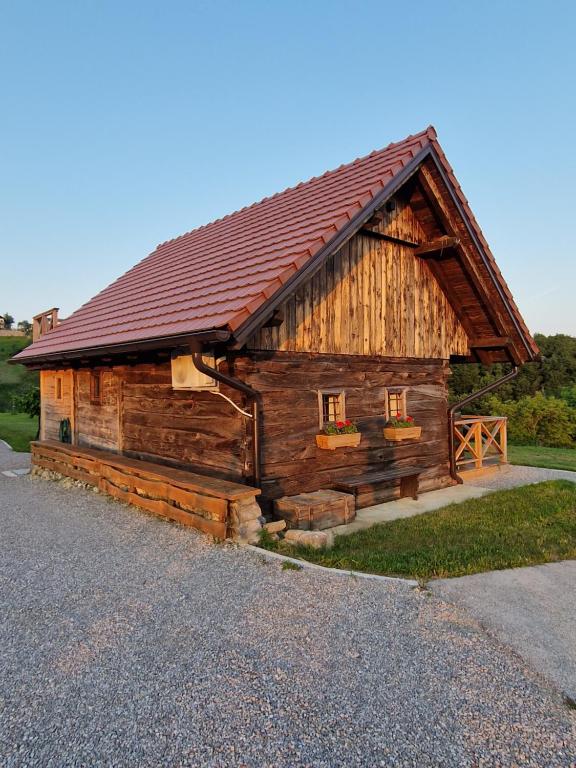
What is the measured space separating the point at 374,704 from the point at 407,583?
1855 millimetres

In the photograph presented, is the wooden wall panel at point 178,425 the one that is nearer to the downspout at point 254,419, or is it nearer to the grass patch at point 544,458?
the downspout at point 254,419

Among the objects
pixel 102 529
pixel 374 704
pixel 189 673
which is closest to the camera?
pixel 374 704

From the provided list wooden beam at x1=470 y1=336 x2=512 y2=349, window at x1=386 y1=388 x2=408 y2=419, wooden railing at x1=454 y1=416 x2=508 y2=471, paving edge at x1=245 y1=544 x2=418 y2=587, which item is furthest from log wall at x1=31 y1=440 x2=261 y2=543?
wooden beam at x1=470 y1=336 x2=512 y2=349

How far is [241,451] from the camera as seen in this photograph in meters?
6.90

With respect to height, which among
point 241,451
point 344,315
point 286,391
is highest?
point 344,315

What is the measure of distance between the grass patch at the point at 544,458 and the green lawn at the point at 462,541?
468 centimetres

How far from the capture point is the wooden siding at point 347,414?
7.04 meters

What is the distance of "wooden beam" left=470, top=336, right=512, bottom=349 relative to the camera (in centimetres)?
1022

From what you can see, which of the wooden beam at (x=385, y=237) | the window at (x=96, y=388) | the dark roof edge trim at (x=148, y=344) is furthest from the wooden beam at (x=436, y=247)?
the window at (x=96, y=388)

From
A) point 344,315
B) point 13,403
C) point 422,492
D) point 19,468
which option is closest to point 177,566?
point 344,315

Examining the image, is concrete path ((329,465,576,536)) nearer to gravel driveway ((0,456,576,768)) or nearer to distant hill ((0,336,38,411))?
gravel driveway ((0,456,576,768))

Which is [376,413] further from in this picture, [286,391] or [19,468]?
[19,468]

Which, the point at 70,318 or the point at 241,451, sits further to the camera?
the point at 70,318

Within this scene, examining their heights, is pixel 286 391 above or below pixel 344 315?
below
